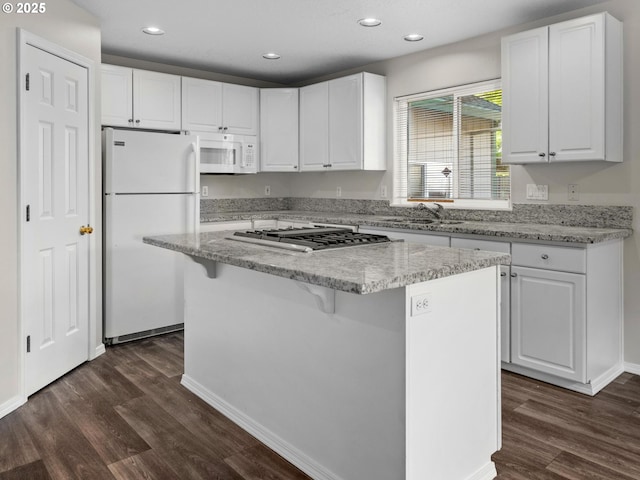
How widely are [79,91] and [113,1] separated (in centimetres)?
61

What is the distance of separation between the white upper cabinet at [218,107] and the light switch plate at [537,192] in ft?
9.00

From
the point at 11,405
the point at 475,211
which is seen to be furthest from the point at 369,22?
the point at 11,405

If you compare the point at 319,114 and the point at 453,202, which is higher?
the point at 319,114

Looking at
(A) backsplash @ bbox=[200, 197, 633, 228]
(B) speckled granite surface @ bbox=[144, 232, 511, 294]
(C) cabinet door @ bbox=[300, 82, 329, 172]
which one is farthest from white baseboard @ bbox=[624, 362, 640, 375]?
(C) cabinet door @ bbox=[300, 82, 329, 172]

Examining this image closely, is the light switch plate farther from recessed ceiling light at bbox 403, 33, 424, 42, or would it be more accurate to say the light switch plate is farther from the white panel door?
the white panel door

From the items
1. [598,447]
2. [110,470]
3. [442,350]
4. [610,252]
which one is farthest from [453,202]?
[110,470]

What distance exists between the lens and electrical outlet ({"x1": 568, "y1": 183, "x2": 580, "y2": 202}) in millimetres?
3430

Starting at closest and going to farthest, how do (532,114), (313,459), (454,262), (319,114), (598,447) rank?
1. (454,262)
2. (313,459)
3. (598,447)
4. (532,114)
5. (319,114)

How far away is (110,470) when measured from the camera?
213 cm

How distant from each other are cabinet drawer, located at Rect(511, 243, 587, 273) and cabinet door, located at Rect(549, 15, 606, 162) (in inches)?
24.6

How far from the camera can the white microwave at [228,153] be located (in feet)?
15.6

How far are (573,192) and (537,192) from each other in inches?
9.8

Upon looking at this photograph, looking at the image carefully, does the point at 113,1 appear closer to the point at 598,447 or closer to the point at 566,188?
the point at 566,188

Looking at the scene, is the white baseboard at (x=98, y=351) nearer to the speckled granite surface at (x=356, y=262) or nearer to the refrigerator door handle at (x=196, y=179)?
the refrigerator door handle at (x=196, y=179)
